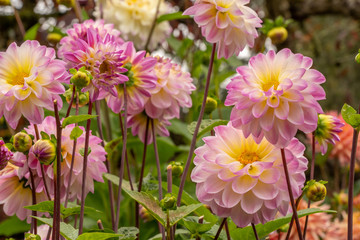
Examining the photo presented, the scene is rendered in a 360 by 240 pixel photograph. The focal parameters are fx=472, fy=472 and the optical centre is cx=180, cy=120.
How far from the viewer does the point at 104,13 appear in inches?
46.9

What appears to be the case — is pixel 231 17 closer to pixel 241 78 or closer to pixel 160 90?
pixel 241 78

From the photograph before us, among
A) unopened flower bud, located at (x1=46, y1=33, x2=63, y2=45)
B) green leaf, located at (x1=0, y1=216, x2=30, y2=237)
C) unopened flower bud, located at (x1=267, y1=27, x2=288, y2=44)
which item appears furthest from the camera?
green leaf, located at (x1=0, y1=216, x2=30, y2=237)

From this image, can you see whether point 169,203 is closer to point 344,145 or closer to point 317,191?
point 317,191

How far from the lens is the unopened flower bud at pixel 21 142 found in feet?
1.72

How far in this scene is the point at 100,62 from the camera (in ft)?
1.72

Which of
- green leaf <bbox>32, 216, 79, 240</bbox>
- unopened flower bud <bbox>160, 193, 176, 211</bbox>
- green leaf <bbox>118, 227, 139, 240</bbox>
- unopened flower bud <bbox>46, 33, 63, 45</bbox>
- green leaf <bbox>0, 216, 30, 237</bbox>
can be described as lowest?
green leaf <bbox>0, 216, 30, 237</bbox>

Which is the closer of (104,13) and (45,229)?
(45,229)

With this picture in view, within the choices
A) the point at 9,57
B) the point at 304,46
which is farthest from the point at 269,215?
the point at 304,46

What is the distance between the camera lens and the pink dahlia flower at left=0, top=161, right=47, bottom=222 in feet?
2.03

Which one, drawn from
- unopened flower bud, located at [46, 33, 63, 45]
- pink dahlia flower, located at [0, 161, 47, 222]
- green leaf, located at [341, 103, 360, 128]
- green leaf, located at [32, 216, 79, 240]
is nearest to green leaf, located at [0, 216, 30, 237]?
unopened flower bud, located at [46, 33, 63, 45]

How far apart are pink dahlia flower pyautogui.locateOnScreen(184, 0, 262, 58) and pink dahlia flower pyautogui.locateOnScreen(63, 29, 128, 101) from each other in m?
0.10

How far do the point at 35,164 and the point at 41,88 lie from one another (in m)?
0.10

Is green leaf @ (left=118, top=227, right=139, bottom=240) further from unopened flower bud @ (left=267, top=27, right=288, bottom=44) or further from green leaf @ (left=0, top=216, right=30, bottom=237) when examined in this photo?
green leaf @ (left=0, top=216, right=30, bottom=237)

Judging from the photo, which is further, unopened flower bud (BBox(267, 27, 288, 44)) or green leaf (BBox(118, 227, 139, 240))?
unopened flower bud (BBox(267, 27, 288, 44))
